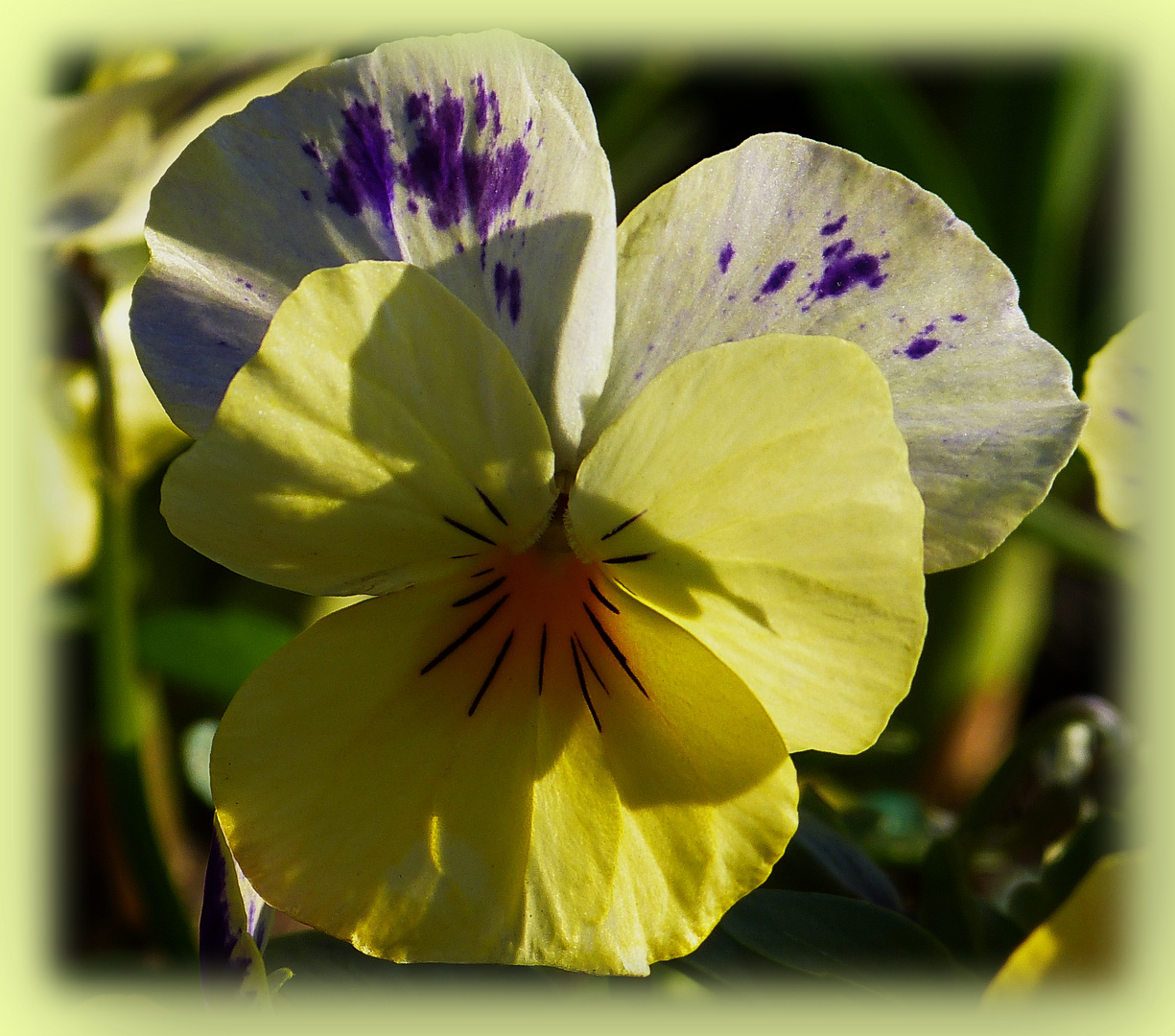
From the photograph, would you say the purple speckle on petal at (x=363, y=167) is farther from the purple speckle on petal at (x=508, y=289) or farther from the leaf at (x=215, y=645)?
the leaf at (x=215, y=645)

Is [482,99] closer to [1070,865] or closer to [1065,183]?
[1070,865]

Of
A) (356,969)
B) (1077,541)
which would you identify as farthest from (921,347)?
(1077,541)

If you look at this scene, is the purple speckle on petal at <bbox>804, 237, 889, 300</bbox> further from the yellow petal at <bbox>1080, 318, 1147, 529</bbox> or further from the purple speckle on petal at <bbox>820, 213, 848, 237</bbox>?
the yellow petal at <bbox>1080, 318, 1147, 529</bbox>

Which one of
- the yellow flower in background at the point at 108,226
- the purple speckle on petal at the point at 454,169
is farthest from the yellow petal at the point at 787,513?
the yellow flower in background at the point at 108,226

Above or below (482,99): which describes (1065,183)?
below

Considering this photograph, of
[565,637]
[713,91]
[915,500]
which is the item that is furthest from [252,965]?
[713,91]

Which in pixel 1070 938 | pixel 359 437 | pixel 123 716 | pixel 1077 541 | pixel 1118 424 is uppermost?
pixel 359 437

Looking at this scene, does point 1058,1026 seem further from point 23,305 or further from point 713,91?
point 713,91
